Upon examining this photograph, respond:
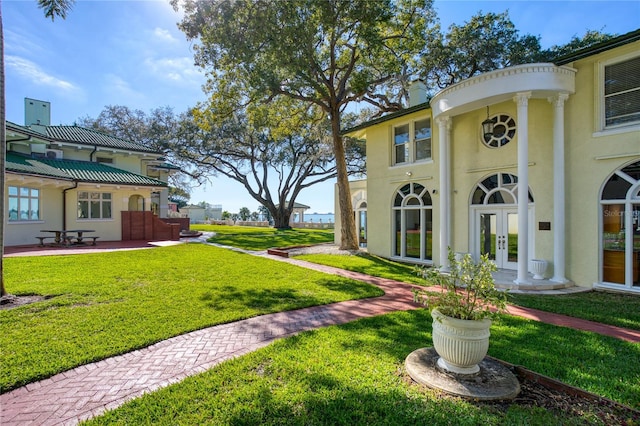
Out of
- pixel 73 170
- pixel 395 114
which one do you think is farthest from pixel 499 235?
pixel 73 170

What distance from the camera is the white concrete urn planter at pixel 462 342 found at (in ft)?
11.9

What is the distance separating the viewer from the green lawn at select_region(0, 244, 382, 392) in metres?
4.47

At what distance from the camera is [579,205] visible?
8797 millimetres

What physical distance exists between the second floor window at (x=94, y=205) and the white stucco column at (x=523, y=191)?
864 inches

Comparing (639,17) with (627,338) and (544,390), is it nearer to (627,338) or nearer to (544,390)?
(627,338)

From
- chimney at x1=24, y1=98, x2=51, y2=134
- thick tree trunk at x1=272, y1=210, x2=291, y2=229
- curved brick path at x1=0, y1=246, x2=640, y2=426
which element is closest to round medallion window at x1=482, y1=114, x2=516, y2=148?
curved brick path at x1=0, y1=246, x2=640, y2=426

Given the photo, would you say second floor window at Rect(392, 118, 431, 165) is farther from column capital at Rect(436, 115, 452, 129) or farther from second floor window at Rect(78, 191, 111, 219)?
second floor window at Rect(78, 191, 111, 219)

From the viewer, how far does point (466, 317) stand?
12.2ft

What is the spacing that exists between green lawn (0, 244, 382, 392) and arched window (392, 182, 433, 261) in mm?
4781

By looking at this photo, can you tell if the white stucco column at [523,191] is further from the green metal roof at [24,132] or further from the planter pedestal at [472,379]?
the green metal roof at [24,132]

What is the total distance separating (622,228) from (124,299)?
12.4 m

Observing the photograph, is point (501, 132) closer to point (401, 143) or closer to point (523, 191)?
point (523, 191)

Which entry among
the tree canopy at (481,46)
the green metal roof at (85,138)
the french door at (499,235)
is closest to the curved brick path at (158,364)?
the french door at (499,235)

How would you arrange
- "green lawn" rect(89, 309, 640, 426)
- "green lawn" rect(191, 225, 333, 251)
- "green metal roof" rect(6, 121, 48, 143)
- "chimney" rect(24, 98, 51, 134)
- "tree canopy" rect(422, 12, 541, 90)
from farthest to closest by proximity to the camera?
"chimney" rect(24, 98, 51, 134)
"green lawn" rect(191, 225, 333, 251)
"tree canopy" rect(422, 12, 541, 90)
"green metal roof" rect(6, 121, 48, 143)
"green lawn" rect(89, 309, 640, 426)
